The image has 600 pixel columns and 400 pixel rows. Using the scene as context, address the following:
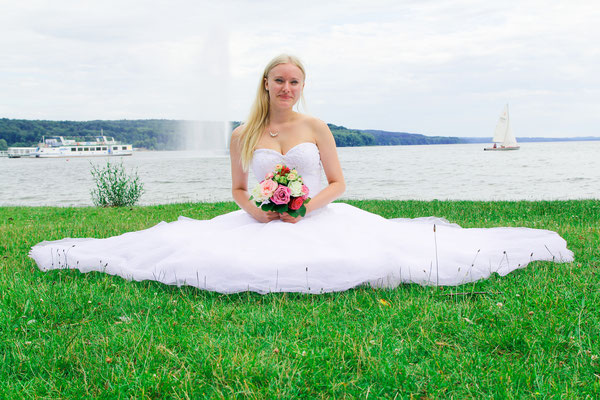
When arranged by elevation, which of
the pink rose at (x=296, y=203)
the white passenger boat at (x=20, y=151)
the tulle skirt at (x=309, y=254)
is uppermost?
the white passenger boat at (x=20, y=151)

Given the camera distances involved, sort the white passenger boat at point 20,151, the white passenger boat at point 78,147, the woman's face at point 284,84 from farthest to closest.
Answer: the white passenger boat at point 20,151 → the white passenger boat at point 78,147 → the woman's face at point 284,84

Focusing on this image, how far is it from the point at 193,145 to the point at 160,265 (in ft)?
253

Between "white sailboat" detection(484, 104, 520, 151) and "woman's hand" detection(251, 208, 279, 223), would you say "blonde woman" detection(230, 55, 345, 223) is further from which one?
"white sailboat" detection(484, 104, 520, 151)

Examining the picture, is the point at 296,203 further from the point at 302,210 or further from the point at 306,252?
the point at 306,252

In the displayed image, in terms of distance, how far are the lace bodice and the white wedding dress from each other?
0.04ft

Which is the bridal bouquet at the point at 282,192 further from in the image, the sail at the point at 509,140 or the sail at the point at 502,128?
→ the sail at the point at 509,140

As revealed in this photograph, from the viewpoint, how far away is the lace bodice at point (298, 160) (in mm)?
5555

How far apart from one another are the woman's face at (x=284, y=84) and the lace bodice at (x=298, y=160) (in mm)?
561

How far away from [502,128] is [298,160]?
7376 cm

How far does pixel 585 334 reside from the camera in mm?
3389

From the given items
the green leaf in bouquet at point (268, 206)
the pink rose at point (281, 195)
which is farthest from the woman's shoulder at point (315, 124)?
the green leaf in bouquet at point (268, 206)

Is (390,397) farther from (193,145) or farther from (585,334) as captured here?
(193,145)

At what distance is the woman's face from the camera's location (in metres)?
5.47

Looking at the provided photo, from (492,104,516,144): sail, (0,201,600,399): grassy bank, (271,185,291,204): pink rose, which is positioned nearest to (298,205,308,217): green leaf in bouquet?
(271,185,291,204): pink rose
